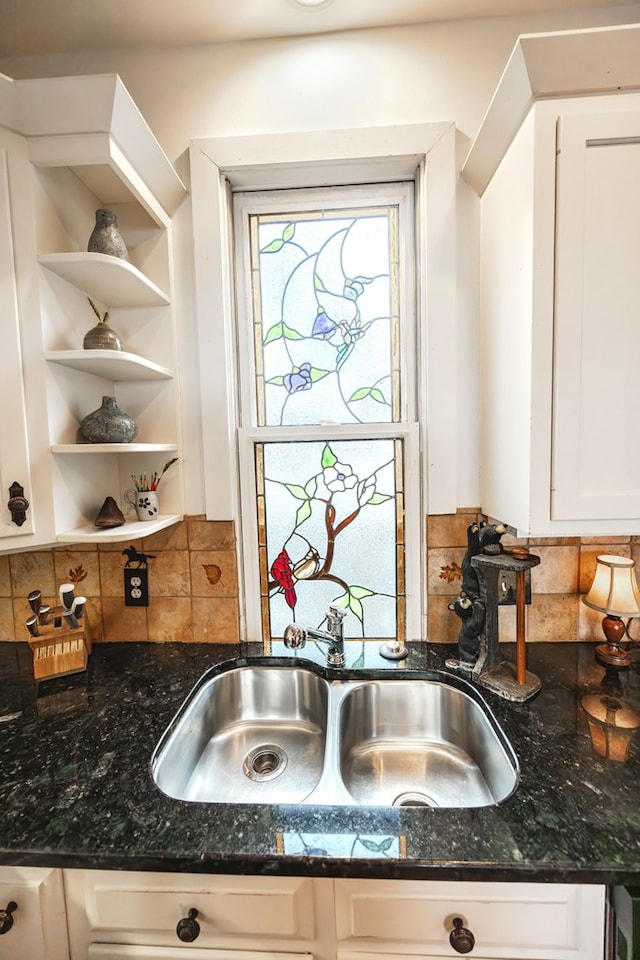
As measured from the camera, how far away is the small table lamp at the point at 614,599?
3.45ft

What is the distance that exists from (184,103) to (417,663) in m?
1.80

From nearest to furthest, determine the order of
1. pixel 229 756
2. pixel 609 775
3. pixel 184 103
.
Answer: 1. pixel 609 775
2. pixel 229 756
3. pixel 184 103

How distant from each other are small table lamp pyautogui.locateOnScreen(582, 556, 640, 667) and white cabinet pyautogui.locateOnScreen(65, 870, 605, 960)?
615 mm

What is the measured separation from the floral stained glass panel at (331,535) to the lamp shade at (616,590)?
0.54m

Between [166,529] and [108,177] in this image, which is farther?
[166,529]

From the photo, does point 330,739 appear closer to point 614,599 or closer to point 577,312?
point 614,599

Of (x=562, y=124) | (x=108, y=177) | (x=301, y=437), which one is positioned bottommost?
(x=301, y=437)

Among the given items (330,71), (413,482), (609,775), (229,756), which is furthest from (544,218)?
(229,756)

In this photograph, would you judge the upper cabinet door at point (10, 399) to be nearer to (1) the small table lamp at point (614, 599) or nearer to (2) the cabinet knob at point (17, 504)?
(2) the cabinet knob at point (17, 504)

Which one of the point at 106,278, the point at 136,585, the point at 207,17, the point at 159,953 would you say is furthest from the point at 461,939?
the point at 207,17

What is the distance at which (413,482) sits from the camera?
4.00 ft

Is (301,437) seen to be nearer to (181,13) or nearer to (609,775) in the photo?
(609,775)

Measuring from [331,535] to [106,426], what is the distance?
2.37 feet

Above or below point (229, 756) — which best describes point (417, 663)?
above
